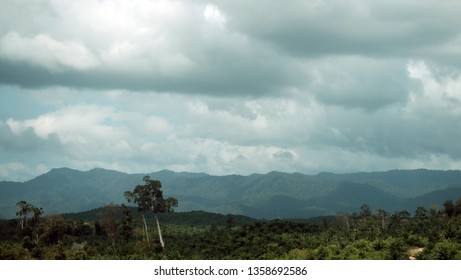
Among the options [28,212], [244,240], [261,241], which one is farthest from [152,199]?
[28,212]

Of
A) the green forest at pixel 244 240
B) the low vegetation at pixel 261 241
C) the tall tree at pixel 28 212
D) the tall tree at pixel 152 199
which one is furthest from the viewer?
the tall tree at pixel 28 212

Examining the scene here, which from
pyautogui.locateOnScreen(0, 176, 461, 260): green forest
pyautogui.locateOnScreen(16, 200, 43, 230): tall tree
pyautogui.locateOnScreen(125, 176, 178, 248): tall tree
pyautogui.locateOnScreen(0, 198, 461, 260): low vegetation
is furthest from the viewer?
pyautogui.locateOnScreen(16, 200, 43, 230): tall tree

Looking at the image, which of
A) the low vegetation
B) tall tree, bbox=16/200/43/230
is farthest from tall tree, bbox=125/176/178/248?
tall tree, bbox=16/200/43/230

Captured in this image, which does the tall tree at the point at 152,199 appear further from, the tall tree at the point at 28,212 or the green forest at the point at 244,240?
Answer: the tall tree at the point at 28,212

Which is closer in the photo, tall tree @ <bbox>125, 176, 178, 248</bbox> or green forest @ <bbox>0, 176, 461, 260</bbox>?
green forest @ <bbox>0, 176, 461, 260</bbox>

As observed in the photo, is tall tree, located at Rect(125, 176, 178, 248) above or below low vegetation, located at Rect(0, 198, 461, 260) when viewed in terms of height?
above

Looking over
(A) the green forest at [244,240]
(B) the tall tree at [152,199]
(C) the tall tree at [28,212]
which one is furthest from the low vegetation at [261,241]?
(B) the tall tree at [152,199]

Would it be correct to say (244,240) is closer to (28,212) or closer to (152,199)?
(152,199)

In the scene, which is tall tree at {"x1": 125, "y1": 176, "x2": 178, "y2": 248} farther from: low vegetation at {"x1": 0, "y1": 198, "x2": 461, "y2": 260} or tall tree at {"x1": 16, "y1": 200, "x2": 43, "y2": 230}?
tall tree at {"x1": 16, "y1": 200, "x2": 43, "y2": 230}

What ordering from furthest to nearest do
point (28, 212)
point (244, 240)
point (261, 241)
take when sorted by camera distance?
point (28, 212) → point (244, 240) → point (261, 241)

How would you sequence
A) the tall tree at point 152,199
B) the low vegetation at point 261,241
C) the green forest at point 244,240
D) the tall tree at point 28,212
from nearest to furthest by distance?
the low vegetation at point 261,241 → the green forest at point 244,240 → the tall tree at point 152,199 → the tall tree at point 28,212

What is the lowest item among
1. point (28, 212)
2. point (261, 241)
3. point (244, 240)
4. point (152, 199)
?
point (261, 241)

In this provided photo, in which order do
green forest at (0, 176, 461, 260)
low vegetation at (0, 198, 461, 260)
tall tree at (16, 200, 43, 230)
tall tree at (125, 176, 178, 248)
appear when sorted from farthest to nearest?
tall tree at (16, 200, 43, 230) < tall tree at (125, 176, 178, 248) < green forest at (0, 176, 461, 260) < low vegetation at (0, 198, 461, 260)
